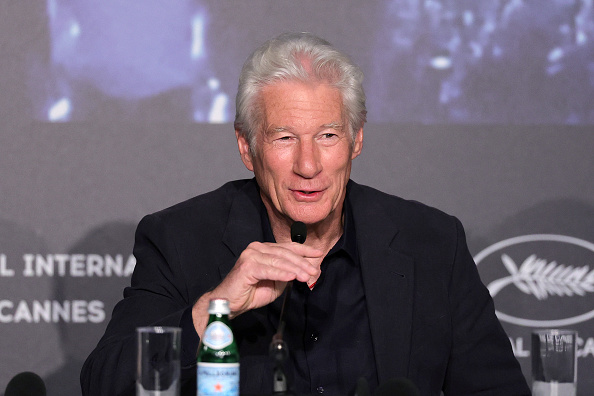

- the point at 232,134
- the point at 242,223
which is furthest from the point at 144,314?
the point at 232,134

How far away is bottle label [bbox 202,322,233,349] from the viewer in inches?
58.4

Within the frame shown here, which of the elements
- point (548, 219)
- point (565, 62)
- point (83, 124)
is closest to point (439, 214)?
point (548, 219)

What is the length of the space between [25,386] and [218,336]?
397 millimetres

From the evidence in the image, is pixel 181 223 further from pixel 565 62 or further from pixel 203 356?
pixel 565 62

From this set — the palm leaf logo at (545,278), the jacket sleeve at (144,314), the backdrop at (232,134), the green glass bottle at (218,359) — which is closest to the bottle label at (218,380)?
the green glass bottle at (218,359)

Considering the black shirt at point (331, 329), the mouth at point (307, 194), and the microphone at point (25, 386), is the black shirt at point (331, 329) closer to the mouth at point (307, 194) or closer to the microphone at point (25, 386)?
the mouth at point (307, 194)

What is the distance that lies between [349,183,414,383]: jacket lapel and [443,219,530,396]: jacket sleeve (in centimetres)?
15

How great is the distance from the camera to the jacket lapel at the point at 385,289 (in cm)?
232

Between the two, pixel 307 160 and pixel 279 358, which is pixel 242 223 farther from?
pixel 279 358

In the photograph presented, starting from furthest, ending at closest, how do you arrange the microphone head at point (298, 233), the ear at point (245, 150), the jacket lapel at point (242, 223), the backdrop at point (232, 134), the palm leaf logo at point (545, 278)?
the palm leaf logo at point (545, 278)
the backdrop at point (232, 134)
the ear at point (245, 150)
the jacket lapel at point (242, 223)
the microphone head at point (298, 233)

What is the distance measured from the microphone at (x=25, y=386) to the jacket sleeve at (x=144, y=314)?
0.38m

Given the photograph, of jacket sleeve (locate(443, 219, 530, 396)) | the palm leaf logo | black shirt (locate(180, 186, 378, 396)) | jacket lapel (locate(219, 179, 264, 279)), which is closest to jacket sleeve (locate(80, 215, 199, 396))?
jacket lapel (locate(219, 179, 264, 279))

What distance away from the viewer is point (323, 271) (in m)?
2.48

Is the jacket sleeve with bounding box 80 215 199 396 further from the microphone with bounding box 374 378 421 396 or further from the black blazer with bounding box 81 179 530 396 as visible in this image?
the microphone with bounding box 374 378 421 396
